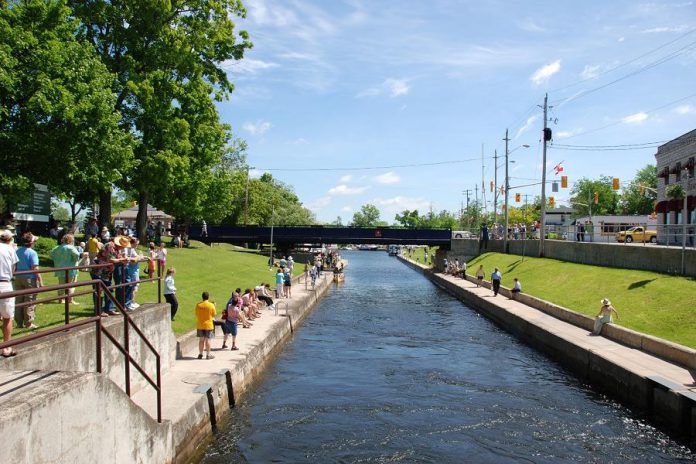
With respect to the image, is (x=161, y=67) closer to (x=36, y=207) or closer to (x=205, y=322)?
(x=36, y=207)

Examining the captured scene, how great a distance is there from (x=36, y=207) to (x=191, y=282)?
12.8 meters

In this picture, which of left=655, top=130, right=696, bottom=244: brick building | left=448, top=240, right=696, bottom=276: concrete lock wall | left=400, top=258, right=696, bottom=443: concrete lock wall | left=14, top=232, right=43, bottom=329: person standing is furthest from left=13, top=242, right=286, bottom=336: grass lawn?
left=655, top=130, right=696, bottom=244: brick building

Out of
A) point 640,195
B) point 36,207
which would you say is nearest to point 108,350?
point 36,207

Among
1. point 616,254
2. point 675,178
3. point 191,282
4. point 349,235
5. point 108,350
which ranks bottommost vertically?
point 191,282

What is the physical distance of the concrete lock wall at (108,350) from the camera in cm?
841

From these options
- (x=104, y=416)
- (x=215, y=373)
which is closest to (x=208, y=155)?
(x=215, y=373)

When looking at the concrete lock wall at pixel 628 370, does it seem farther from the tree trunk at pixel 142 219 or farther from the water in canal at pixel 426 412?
the tree trunk at pixel 142 219

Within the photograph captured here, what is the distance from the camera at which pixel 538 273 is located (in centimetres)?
3828

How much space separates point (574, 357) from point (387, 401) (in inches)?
290

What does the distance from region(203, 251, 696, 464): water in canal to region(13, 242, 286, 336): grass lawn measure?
4344 millimetres

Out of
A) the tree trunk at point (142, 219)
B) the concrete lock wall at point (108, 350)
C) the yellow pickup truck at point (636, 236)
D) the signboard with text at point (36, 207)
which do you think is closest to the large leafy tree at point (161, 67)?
the tree trunk at point (142, 219)

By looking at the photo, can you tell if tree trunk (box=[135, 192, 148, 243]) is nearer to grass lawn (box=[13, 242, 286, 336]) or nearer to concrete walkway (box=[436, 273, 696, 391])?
grass lawn (box=[13, 242, 286, 336])

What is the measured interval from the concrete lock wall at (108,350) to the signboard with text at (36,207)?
72.8 feet

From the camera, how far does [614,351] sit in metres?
17.8
